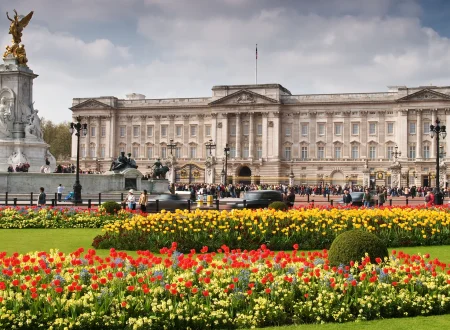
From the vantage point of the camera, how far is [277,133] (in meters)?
87.1

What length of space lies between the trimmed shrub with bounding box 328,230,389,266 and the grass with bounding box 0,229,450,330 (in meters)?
1.50

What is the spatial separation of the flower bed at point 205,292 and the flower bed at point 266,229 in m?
5.27

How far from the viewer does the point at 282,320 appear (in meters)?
8.49

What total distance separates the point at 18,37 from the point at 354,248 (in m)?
30.5

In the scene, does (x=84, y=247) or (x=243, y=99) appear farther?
(x=243, y=99)

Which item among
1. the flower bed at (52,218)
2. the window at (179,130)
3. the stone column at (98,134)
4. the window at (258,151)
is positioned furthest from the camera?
the stone column at (98,134)

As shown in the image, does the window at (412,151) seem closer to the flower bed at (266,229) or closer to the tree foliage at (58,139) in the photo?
the tree foliage at (58,139)

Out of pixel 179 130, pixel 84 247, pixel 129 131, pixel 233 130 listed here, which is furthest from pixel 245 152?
pixel 84 247

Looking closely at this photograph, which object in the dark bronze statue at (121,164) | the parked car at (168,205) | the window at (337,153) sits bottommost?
the parked car at (168,205)

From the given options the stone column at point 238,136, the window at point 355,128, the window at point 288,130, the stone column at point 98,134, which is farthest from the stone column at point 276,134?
the stone column at point 98,134

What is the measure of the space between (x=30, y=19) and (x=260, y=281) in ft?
101

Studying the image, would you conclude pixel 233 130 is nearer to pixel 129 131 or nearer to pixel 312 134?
pixel 312 134

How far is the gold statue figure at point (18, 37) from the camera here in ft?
114

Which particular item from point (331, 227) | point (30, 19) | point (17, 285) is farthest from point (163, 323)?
point (30, 19)
